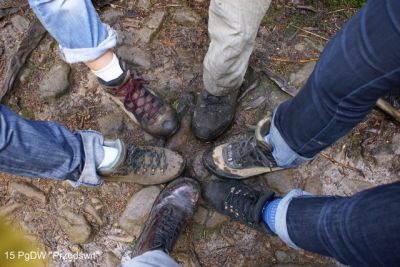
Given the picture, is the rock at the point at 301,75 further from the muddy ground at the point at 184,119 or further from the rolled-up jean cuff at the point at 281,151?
the rolled-up jean cuff at the point at 281,151

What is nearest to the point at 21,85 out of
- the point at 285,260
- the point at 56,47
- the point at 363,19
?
the point at 56,47

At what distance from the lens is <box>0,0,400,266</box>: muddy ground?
7.82 feet

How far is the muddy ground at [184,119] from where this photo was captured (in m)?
2.38

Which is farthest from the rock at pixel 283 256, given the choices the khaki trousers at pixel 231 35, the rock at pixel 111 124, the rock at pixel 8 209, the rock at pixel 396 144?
the rock at pixel 8 209

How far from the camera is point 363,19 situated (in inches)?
52.6

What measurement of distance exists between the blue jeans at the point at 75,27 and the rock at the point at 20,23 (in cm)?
113

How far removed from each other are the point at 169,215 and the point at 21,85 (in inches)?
53.5

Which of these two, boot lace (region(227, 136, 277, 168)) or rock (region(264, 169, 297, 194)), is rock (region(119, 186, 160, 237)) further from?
rock (region(264, 169, 297, 194))

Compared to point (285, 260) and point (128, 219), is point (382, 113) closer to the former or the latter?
point (285, 260)

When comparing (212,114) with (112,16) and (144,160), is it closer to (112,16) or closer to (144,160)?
(144,160)

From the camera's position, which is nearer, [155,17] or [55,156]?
[55,156]

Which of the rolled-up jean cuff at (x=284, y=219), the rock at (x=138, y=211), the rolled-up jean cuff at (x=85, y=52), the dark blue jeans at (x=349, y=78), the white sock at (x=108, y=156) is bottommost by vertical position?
the rock at (x=138, y=211)

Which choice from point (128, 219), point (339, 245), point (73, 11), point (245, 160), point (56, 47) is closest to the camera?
point (339, 245)

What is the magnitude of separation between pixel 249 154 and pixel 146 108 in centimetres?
69
